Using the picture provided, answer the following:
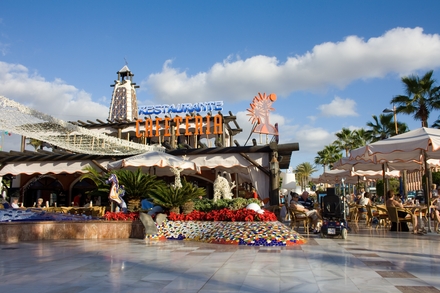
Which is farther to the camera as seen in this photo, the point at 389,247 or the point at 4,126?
the point at 4,126

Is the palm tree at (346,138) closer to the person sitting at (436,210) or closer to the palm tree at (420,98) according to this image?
the palm tree at (420,98)

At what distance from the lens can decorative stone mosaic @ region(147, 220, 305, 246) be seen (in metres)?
8.25

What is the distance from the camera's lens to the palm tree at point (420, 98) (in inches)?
922

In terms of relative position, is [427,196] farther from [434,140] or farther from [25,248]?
[25,248]

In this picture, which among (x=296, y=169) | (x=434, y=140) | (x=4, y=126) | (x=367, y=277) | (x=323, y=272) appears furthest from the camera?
(x=296, y=169)

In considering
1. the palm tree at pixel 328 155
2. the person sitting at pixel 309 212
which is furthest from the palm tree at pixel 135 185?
the palm tree at pixel 328 155

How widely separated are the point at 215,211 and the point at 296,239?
233 cm

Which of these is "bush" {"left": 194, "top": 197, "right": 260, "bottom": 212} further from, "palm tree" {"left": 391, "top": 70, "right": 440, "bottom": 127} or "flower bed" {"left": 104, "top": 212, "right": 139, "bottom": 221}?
"palm tree" {"left": 391, "top": 70, "right": 440, "bottom": 127}

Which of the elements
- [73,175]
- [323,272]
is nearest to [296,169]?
[73,175]

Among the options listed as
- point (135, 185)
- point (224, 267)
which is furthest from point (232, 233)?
point (135, 185)

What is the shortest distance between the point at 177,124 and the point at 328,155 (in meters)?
35.5

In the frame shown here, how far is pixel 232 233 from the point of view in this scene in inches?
343

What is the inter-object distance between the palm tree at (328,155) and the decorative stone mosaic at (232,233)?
42.5 metres

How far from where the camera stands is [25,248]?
8.23 m
